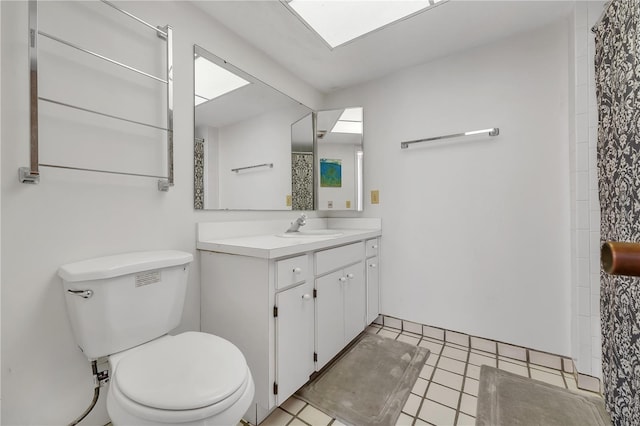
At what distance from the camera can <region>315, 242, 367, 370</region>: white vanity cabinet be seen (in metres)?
1.48

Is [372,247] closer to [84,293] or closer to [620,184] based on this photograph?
[620,184]

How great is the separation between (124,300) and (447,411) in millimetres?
1547

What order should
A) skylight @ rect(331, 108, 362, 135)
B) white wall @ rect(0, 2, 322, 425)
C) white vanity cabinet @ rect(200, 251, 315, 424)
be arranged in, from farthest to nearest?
skylight @ rect(331, 108, 362, 135), white vanity cabinet @ rect(200, 251, 315, 424), white wall @ rect(0, 2, 322, 425)

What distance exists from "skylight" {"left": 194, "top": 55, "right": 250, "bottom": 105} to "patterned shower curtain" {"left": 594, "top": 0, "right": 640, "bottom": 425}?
1885 mm

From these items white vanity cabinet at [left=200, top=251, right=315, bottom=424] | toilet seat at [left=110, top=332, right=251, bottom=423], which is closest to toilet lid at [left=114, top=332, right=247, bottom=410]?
toilet seat at [left=110, top=332, right=251, bottom=423]

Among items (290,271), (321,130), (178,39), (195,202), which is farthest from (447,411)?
(178,39)

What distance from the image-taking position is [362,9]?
1.50 meters

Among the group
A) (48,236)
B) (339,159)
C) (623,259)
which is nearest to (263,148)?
(339,159)

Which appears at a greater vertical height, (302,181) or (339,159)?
(339,159)

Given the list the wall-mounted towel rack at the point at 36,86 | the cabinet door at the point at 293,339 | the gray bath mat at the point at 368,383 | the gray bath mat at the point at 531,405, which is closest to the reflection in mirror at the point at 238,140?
the wall-mounted towel rack at the point at 36,86

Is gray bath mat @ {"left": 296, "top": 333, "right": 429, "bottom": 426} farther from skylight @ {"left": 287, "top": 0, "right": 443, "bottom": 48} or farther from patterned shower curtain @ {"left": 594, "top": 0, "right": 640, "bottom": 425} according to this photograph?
skylight @ {"left": 287, "top": 0, "right": 443, "bottom": 48}

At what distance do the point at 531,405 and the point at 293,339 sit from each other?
49.2 inches

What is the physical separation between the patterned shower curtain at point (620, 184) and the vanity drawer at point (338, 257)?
123cm

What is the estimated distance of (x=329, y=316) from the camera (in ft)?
5.08
